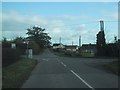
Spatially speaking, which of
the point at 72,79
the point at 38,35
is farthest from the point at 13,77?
the point at 38,35

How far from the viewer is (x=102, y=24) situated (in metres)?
76.4

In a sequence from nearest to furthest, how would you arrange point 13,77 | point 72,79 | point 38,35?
point 13,77 < point 72,79 < point 38,35

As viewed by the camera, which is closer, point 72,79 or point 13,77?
point 13,77

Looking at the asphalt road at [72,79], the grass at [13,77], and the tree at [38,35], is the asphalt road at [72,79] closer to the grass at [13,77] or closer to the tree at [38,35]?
the grass at [13,77]

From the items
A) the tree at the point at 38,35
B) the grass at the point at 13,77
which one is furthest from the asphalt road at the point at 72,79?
the tree at the point at 38,35

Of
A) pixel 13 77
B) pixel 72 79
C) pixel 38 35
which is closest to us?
pixel 13 77

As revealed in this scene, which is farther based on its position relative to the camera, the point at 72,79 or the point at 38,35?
the point at 38,35

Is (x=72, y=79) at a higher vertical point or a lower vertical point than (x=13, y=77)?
lower

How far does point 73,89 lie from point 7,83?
10.6 ft

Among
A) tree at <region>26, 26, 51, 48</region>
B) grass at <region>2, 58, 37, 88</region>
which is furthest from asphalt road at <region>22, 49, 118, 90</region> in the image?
tree at <region>26, 26, 51, 48</region>

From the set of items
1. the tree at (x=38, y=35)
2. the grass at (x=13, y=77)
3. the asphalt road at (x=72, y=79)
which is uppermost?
the tree at (x=38, y=35)

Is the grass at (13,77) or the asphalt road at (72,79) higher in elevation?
the grass at (13,77)

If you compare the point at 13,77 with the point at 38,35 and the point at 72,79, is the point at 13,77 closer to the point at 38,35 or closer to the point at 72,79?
the point at 72,79

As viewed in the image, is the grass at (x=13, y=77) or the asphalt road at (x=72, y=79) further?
the asphalt road at (x=72, y=79)
